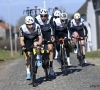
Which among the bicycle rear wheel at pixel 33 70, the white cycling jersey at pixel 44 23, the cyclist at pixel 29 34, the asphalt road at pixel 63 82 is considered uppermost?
the white cycling jersey at pixel 44 23

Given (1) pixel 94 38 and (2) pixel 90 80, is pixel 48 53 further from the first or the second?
(1) pixel 94 38

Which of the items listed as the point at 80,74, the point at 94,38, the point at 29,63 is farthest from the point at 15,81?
the point at 94,38

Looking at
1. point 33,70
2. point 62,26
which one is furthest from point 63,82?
point 62,26

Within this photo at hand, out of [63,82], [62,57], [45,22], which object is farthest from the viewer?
[62,57]

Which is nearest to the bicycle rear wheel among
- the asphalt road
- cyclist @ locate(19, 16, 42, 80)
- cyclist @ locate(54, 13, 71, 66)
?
the asphalt road

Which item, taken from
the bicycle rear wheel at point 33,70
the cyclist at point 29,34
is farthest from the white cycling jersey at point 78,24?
the bicycle rear wheel at point 33,70

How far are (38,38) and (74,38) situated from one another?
400 cm

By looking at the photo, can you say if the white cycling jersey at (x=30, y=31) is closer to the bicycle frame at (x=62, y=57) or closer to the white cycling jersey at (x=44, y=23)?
the white cycling jersey at (x=44, y=23)

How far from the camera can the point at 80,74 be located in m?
13.8

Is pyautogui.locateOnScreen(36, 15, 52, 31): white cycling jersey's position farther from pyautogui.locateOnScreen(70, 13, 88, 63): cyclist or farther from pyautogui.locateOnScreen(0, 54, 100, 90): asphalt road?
pyautogui.locateOnScreen(70, 13, 88, 63): cyclist

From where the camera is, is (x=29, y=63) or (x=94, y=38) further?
(x=94, y=38)

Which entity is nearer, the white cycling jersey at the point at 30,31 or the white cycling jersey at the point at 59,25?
the white cycling jersey at the point at 30,31

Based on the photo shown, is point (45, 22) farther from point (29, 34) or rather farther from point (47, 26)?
point (29, 34)

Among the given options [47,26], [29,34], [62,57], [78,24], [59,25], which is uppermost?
[78,24]
